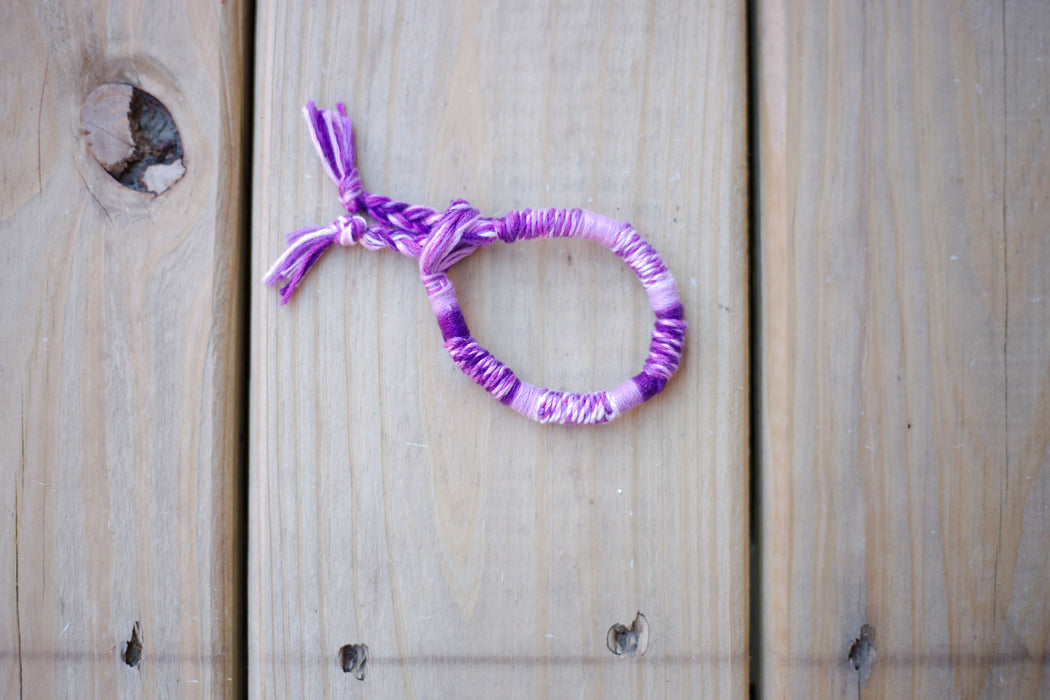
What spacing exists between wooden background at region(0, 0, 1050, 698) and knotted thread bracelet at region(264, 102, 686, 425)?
2 cm

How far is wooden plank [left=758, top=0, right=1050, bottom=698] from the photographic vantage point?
0.58 metres

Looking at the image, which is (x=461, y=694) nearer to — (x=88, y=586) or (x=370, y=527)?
(x=370, y=527)

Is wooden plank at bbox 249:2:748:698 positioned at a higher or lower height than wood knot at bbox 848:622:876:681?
higher

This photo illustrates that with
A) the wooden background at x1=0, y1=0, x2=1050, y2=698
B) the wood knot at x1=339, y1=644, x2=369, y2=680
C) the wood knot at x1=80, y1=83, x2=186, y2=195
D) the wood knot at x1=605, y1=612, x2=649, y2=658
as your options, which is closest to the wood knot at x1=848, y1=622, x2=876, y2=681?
the wooden background at x1=0, y1=0, x2=1050, y2=698

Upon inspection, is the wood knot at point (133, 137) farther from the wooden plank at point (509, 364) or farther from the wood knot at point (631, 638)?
the wood knot at point (631, 638)

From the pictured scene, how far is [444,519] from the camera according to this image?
1.90 feet

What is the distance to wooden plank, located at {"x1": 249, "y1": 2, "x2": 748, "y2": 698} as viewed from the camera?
0.58 metres

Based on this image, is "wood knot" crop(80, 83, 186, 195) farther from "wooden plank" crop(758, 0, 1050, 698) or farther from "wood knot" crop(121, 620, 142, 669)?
"wooden plank" crop(758, 0, 1050, 698)

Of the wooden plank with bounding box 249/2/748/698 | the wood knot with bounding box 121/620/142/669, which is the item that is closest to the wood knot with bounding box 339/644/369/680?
the wooden plank with bounding box 249/2/748/698

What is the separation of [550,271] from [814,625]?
37 cm

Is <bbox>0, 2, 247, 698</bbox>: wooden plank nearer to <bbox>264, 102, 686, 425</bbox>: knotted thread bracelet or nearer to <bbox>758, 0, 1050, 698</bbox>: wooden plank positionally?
→ <bbox>264, 102, 686, 425</bbox>: knotted thread bracelet

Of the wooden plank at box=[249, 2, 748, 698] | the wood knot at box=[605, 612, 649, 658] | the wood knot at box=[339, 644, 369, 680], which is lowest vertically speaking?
the wood knot at box=[339, 644, 369, 680]

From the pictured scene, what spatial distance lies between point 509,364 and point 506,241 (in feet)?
0.34

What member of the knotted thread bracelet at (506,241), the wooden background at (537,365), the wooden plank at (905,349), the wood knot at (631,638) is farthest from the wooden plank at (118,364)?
the wooden plank at (905,349)
